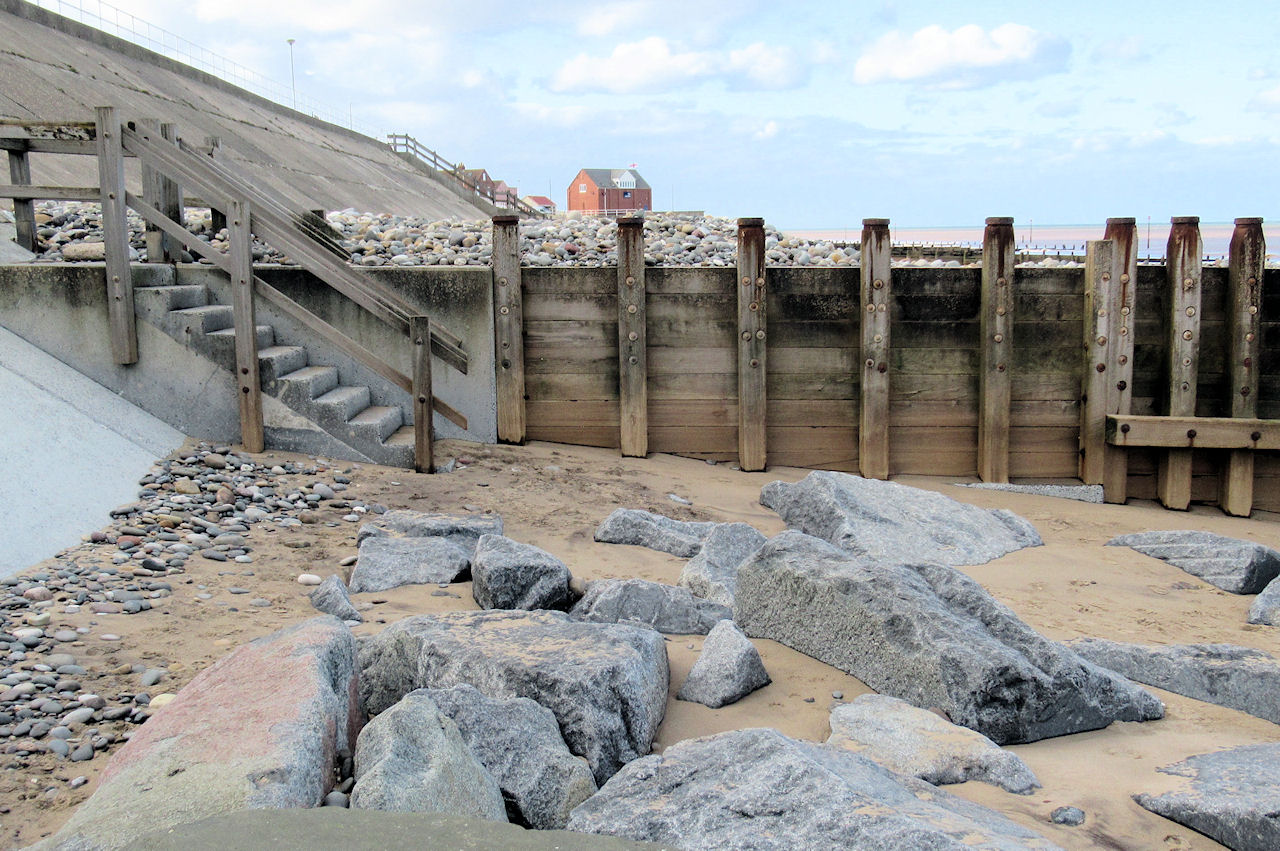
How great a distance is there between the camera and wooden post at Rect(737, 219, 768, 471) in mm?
8922

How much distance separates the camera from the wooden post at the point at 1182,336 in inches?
354

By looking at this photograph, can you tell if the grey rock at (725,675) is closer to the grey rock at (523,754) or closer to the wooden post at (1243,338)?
the grey rock at (523,754)

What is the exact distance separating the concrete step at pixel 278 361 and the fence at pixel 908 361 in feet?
5.79

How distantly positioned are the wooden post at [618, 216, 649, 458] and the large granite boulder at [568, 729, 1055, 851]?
6.29 metres

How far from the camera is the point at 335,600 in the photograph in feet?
16.3

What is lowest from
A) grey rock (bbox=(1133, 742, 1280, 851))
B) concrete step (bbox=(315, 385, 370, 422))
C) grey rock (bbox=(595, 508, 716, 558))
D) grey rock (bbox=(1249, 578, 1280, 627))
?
grey rock (bbox=(1249, 578, 1280, 627))

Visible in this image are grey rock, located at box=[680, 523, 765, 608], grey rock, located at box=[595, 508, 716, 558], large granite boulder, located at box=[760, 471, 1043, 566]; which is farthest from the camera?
large granite boulder, located at box=[760, 471, 1043, 566]

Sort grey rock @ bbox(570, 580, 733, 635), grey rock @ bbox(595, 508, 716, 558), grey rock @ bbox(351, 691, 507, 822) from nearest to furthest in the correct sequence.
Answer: grey rock @ bbox(351, 691, 507, 822) < grey rock @ bbox(570, 580, 733, 635) < grey rock @ bbox(595, 508, 716, 558)

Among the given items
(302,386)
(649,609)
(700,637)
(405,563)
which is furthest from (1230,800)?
(302,386)

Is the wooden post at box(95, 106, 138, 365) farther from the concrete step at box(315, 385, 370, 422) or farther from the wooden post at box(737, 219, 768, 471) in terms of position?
the wooden post at box(737, 219, 768, 471)

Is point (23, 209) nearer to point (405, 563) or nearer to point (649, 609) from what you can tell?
point (405, 563)

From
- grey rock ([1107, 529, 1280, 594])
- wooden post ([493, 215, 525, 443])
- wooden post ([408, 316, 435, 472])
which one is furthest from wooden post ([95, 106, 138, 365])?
grey rock ([1107, 529, 1280, 594])

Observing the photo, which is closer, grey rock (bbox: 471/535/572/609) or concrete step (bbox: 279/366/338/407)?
grey rock (bbox: 471/535/572/609)

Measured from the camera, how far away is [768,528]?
7301 millimetres
